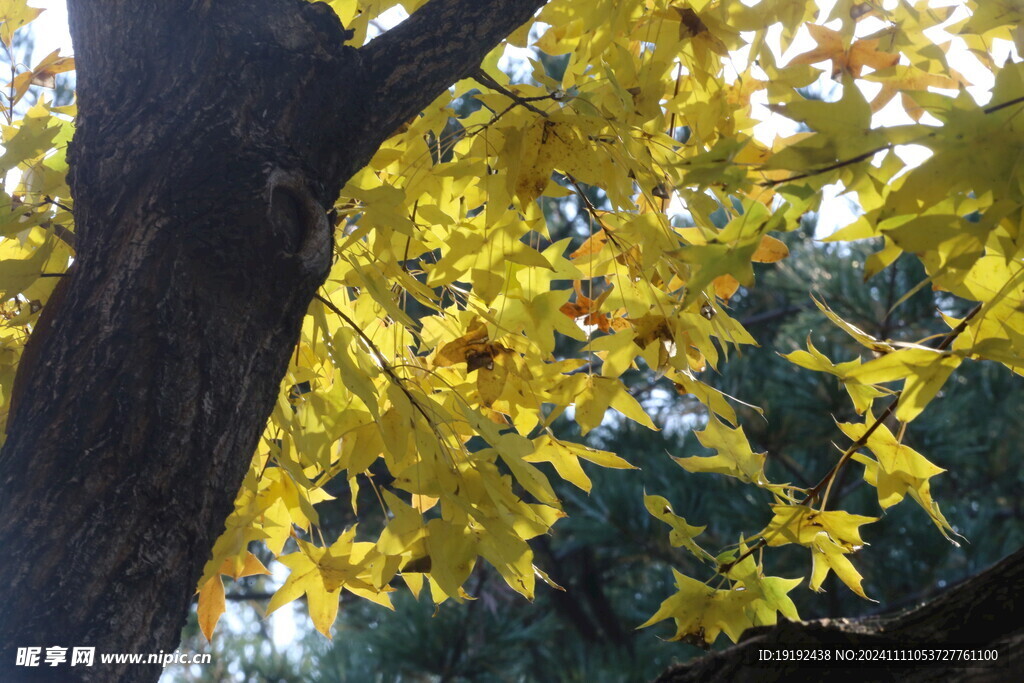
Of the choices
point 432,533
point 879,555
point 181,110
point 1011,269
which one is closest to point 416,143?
point 181,110

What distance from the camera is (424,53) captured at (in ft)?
1.90

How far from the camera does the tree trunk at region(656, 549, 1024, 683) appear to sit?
1.60 feet

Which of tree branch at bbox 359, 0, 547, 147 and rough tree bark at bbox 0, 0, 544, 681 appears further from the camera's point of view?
tree branch at bbox 359, 0, 547, 147

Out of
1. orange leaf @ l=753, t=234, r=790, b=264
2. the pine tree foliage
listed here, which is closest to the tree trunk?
the pine tree foliage

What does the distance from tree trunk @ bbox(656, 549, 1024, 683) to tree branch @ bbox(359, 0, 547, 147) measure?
0.43m

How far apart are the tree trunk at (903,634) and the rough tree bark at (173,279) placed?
0.35 meters

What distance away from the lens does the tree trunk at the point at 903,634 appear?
0.49 meters

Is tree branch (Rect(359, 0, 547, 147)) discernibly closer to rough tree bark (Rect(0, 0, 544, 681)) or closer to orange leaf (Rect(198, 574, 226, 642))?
rough tree bark (Rect(0, 0, 544, 681))

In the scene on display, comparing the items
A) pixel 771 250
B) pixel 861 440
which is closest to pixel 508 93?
pixel 771 250

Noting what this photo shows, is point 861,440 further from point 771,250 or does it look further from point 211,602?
point 211,602

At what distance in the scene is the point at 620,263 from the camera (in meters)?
0.75

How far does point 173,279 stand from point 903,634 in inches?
20.0

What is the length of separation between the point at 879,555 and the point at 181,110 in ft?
7.53

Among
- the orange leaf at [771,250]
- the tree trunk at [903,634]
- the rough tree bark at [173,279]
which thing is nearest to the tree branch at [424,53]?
the rough tree bark at [173,279]
